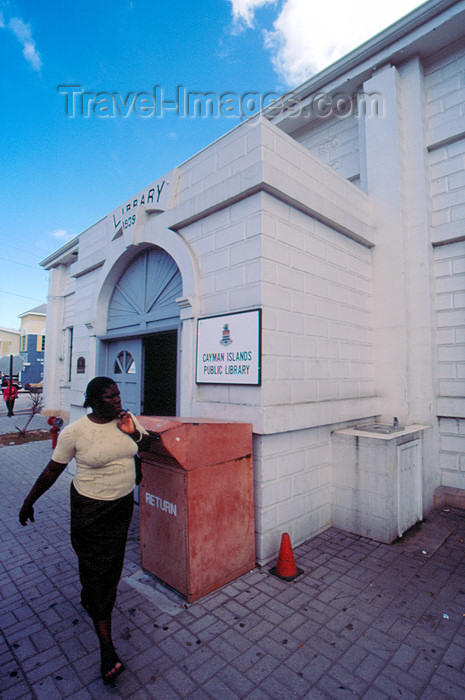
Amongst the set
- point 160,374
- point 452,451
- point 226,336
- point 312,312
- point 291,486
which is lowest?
point 291,486

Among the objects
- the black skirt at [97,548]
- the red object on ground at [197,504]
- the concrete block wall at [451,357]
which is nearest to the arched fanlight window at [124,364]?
the red object on ground at [197,504]

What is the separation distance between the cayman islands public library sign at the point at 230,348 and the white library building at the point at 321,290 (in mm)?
24

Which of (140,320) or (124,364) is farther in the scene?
(124,364)

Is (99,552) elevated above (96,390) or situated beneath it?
situated beneath

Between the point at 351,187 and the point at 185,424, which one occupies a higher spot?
the point at 351,187

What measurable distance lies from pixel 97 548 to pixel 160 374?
551 cm

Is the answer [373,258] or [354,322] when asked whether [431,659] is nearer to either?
[354,322]

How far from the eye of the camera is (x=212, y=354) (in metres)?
4.42

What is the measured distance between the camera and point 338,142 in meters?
7.23

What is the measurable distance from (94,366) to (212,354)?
343cm

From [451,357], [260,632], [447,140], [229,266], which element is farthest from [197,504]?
[447,140]

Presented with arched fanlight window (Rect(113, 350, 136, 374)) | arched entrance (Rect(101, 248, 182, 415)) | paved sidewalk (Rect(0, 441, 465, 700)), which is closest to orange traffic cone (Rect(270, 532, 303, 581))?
paved sidewalk (Rect(0, 441, 465, 700))

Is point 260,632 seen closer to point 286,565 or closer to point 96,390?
point 286,565

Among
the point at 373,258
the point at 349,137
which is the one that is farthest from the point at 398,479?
the point at 349,137
